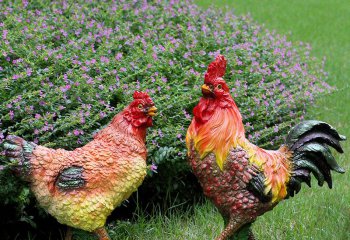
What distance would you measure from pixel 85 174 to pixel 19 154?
0.36 m

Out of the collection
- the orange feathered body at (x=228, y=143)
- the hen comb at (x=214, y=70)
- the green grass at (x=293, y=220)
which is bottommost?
the green grass at (x=293, y=220)

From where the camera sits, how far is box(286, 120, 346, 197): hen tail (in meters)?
3.64

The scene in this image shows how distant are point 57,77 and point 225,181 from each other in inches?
69.6

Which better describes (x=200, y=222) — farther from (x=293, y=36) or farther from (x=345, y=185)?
(x=293, y=36)

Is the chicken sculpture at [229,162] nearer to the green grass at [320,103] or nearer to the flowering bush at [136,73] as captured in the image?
the green grass at [320,103]

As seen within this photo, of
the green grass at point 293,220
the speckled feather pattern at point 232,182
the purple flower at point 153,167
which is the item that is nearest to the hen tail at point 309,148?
the speckled feather pattern at point 232,182

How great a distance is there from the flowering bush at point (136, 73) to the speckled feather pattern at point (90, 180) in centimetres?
50

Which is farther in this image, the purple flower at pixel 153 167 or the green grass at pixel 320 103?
the green grass at pixel 320 103

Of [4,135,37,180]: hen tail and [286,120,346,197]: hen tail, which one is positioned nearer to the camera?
[4,135,37,180]: hen tail

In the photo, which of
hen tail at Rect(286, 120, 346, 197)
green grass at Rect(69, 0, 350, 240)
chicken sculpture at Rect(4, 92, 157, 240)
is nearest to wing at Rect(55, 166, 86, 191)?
chicken sculpture at Rect(4, 92, 157, 240)

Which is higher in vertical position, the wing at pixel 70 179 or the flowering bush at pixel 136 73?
the flowering bush at pixel 136 73

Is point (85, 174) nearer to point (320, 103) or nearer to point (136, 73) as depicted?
point (136, 73)

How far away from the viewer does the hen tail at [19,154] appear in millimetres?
3531

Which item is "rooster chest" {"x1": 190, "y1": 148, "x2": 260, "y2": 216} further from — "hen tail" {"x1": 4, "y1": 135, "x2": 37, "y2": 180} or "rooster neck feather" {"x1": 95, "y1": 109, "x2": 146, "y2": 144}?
"hen tail" {"x1": 4, "y1": 135, "x2": 37, "y2": 180}
